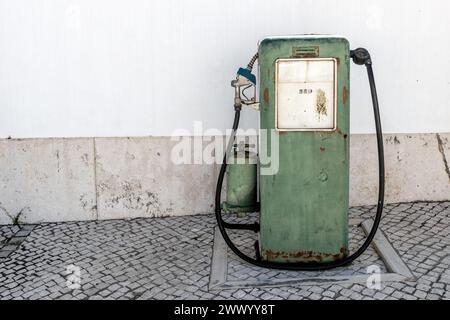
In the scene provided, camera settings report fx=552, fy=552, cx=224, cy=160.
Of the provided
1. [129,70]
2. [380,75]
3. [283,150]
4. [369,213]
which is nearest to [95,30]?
[129,70]

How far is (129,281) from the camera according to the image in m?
4.15

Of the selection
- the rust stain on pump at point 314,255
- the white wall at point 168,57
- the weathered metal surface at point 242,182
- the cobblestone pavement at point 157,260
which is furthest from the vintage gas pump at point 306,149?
the white wall at point 168,57

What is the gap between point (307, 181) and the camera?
4.08 metres

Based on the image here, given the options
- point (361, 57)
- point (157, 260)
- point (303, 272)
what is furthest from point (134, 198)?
point (361, 57)

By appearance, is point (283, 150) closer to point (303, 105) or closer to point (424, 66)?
point (303, 105)

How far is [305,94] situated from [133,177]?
7.29 feet

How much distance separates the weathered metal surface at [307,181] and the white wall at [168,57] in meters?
1.40

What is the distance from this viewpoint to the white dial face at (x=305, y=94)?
3.90m

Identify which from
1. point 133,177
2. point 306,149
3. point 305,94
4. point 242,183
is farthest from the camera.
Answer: point 133,177

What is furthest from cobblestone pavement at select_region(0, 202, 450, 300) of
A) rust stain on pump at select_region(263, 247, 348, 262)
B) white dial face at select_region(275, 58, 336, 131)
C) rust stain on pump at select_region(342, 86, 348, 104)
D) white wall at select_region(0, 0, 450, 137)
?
rust stain on pump at select_region(342, 86, 348, 104)

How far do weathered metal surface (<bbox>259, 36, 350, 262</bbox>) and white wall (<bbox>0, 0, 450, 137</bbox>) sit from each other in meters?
1.40

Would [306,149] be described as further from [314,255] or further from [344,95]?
[314,255]

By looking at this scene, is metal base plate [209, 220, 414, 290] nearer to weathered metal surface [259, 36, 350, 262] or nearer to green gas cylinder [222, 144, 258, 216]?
weathered metal surface [259, 36, 350, 262]

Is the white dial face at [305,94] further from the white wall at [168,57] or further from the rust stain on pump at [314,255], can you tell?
the white wall at [168,57]
